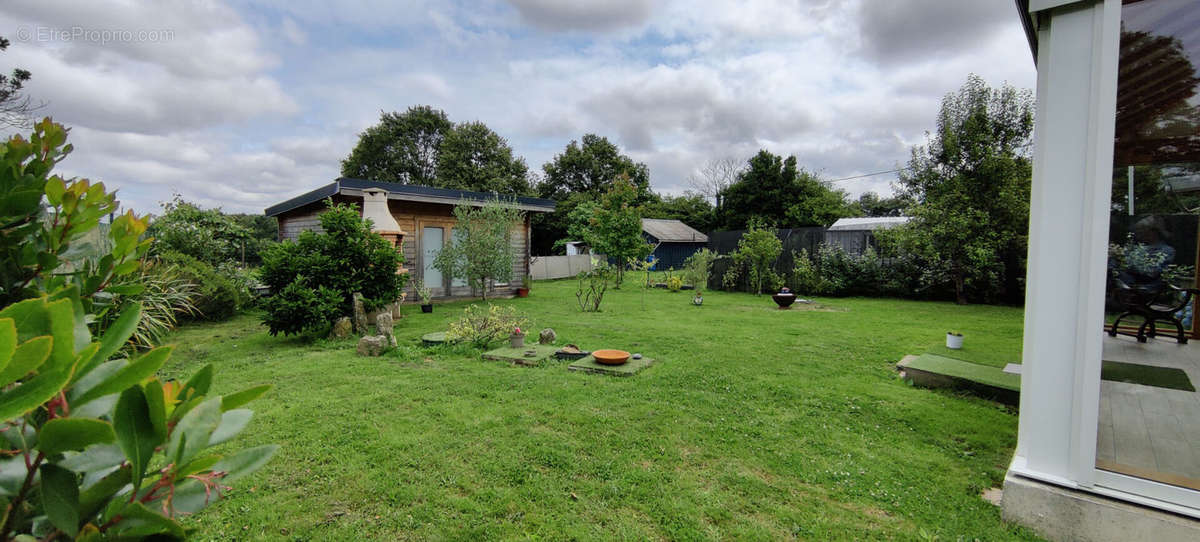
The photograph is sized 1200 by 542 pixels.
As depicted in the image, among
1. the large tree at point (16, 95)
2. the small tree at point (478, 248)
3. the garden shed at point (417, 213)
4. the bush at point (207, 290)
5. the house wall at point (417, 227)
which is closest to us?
the bush at point (207, 290)

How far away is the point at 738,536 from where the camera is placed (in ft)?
7.77

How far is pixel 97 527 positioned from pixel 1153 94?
491cm

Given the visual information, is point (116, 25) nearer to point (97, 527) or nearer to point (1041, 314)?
point (97, 527)

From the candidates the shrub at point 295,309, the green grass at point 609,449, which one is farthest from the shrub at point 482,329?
the shrub at point 295,309

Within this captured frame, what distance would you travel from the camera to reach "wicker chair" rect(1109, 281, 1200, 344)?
12.2 ft

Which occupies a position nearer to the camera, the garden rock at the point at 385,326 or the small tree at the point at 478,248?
the garden rock at the point at 385,326

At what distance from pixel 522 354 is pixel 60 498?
206 inches

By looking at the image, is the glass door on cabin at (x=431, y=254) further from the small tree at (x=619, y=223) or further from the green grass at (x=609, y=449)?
the green grass at (x=609, y=449)

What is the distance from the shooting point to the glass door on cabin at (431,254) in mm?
10953

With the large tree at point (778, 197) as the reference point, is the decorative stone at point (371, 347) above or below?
below

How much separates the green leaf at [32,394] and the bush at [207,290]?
394 inches

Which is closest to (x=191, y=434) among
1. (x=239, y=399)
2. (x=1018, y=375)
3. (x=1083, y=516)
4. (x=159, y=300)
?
(x=239, y=399)

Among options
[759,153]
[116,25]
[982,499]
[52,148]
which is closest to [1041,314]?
[982,499]

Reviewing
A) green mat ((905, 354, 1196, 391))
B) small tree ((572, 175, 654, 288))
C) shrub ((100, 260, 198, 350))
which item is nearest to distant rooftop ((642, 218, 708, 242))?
small tree ((572, 175, 654, 288))
